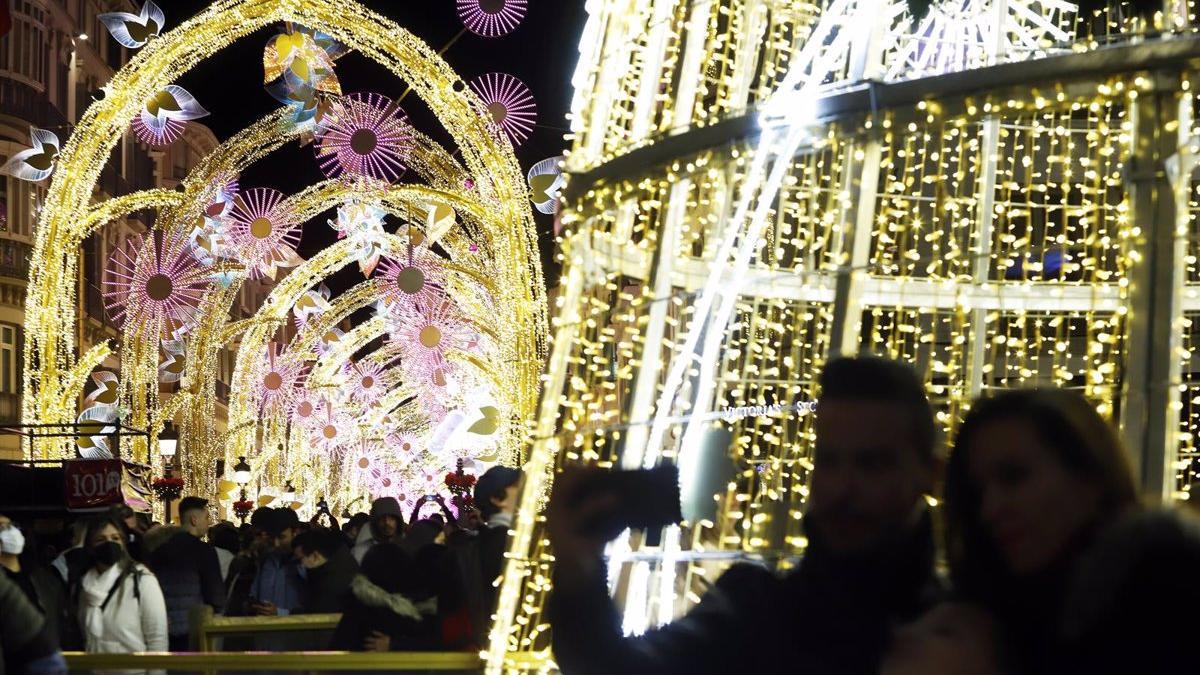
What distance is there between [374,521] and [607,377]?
7234 millimetres

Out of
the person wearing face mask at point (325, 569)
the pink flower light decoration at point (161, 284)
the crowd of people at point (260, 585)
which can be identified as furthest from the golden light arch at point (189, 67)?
the person wearing face mask at point (325, 569)

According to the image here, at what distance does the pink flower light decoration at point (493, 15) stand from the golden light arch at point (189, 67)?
Result: 125 centimetres

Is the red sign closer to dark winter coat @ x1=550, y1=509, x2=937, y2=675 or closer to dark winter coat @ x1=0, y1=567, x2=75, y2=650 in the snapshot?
dark winter coat @ x1=0, y1=567, x2=75, y2=650

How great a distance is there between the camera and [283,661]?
23.5ft

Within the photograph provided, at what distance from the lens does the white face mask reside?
367 inches

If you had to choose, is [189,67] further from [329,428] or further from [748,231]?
[329,428]

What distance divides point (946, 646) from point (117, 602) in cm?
915

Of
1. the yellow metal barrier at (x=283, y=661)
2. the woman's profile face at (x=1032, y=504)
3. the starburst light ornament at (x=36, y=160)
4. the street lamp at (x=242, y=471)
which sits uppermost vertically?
the starburst light ornament at (x=36, y=160)

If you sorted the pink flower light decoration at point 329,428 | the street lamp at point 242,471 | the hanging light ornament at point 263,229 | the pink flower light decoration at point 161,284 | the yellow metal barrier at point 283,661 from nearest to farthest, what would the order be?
the yellow metal barrier at point 283,661 < the pink flower light decoration at point 161,284 < the hanging light ornament at point 263,229 < the street lamp at point 242,471 < the pink flower light decoration at point 329,428

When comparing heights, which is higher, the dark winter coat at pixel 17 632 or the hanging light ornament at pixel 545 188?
the hanging light ornament at pixel 545 188

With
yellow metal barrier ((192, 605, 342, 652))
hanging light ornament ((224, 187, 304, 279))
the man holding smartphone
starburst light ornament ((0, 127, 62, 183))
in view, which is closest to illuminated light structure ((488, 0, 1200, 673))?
the man holding smartphone

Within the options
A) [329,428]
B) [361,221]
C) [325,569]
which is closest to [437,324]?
[361,221]

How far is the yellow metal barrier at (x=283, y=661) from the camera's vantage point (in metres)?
6.88

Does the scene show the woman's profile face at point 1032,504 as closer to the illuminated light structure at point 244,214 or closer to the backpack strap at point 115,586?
the backpack strap at point 115,586
